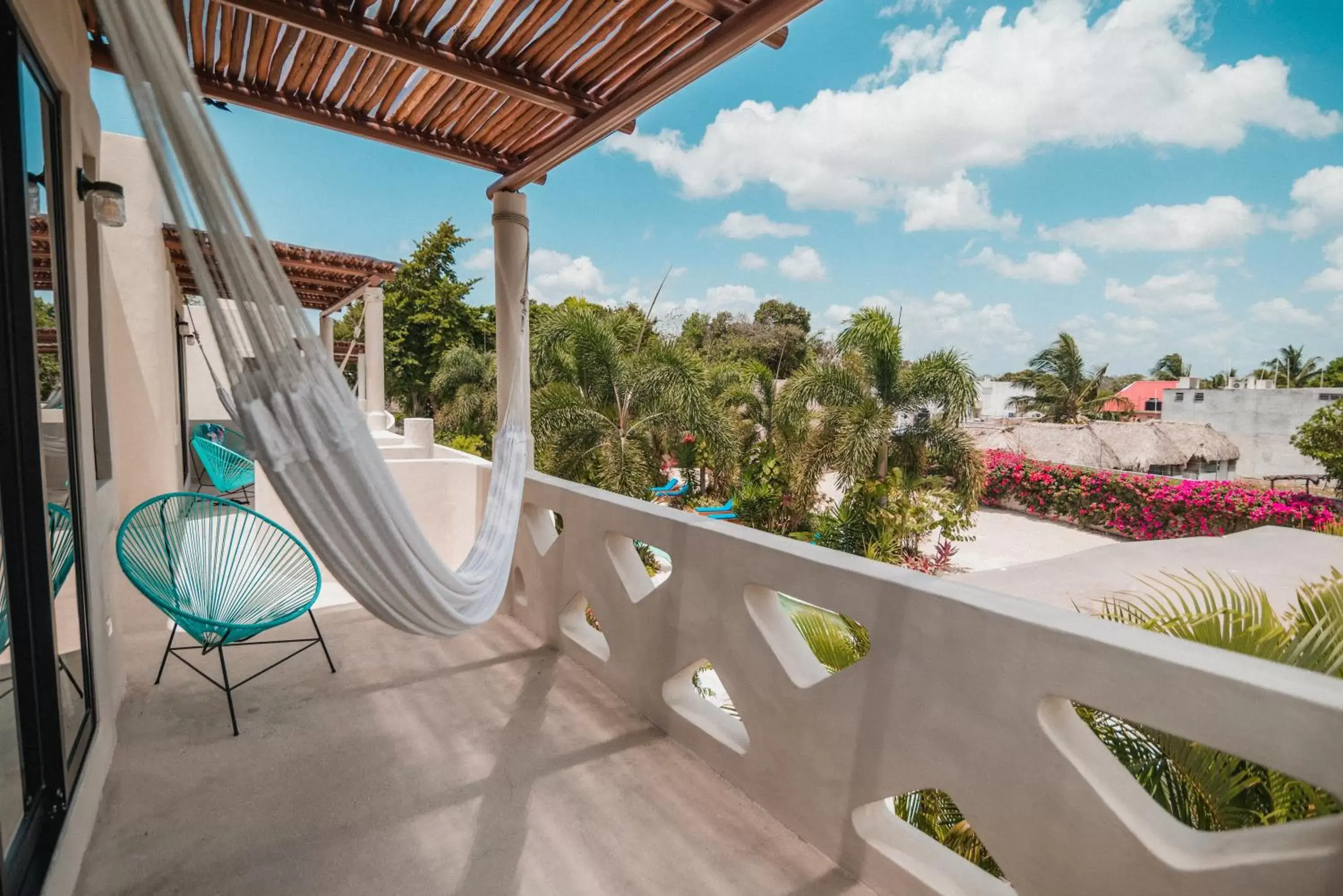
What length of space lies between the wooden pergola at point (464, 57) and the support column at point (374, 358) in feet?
13.3

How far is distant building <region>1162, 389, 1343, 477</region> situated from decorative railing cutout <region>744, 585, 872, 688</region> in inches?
884

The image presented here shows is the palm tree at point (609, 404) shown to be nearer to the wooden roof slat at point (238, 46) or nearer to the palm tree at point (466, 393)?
the wooden roof slat at point (238, 46)

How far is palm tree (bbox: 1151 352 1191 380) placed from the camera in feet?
166

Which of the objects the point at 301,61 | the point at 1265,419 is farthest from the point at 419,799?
the point at 1265,419

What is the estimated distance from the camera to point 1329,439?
14078 millimetres

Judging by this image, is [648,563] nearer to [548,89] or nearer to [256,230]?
[548,89]

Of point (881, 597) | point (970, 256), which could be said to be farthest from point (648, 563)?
point (970, 256)

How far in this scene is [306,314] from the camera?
3.74 ft

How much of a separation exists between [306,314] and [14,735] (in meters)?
0.97

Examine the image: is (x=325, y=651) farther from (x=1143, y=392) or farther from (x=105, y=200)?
(x=1143, y=392)

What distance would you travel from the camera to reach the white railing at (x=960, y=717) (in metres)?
0.90

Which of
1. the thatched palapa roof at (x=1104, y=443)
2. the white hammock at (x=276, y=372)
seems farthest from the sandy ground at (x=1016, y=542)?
the white hammock at (x=276, y=372)

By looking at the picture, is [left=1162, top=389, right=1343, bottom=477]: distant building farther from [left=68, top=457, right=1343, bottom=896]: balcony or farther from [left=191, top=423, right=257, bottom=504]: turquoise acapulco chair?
[left=191, top=423, right=257, bottom=504]: turquoise acapulco chair

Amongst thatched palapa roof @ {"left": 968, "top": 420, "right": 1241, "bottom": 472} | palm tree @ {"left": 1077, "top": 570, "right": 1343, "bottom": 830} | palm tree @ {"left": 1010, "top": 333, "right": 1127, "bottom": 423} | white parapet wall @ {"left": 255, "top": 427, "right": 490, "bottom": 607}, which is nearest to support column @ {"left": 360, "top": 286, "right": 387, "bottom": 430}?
white parapet wall @ {"left": 255, "top": 427, "right": 490, "bottom": 607}
